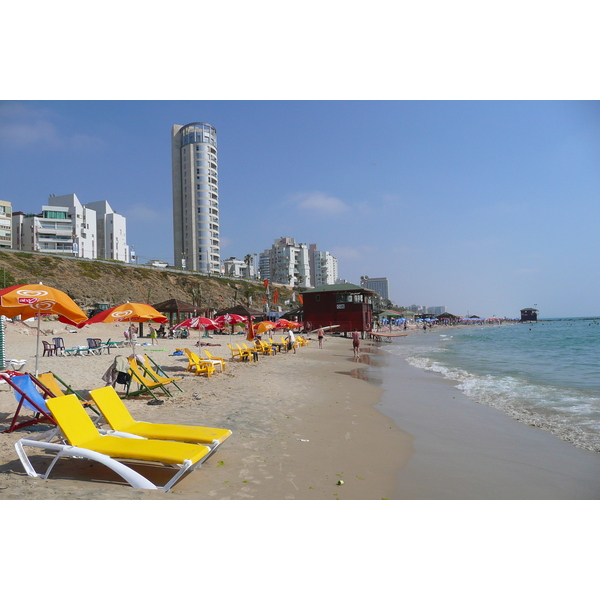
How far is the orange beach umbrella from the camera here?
639 cm

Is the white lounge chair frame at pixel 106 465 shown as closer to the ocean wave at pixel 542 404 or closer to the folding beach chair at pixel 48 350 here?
the ocean wave at pixel 542 404

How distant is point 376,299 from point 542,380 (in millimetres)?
79071

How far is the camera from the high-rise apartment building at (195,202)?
90.3 meters

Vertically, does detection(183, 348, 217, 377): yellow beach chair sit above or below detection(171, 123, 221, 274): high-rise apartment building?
below

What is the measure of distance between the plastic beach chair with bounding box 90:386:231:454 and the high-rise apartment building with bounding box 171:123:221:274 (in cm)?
8615

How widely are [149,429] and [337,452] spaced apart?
2752 mm

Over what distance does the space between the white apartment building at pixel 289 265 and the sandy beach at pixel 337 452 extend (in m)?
114

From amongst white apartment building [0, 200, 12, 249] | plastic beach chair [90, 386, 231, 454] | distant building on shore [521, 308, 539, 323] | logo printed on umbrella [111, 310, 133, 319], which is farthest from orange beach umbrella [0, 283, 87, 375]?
distant building on shore [521, 308, 539, 323]

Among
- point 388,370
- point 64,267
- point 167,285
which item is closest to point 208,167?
point 167,285

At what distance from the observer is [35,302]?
6516mm

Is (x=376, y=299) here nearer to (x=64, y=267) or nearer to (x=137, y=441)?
(x=64, y=267)

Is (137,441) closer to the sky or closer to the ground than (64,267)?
closer to the ground

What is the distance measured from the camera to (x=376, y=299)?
93938mm

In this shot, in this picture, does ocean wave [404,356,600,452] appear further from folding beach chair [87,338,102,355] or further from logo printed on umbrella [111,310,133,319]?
folding beach chair [87,338,102,355]
